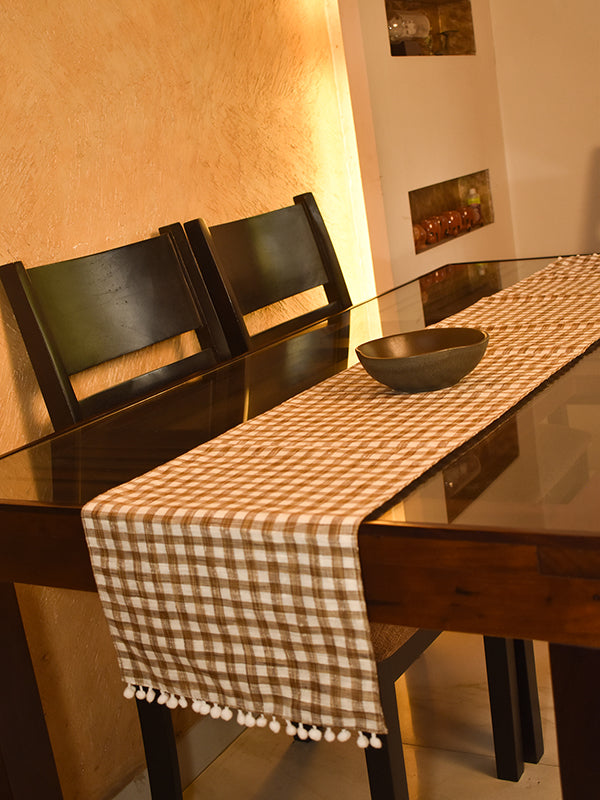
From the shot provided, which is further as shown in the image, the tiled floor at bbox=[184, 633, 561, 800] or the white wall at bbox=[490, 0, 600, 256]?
the white wall at bbox=[490, 0, 600, 256]

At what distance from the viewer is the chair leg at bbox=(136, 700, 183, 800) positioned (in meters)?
1.35

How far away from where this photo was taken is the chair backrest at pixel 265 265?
188 centimetres

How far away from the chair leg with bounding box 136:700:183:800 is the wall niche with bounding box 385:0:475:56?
102 inches

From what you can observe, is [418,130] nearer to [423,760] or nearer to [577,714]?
[423,760]

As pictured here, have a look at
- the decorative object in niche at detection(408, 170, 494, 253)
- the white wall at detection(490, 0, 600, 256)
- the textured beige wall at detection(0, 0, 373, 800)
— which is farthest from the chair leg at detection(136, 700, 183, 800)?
the white wall at detection(490, 0, 600, 256)

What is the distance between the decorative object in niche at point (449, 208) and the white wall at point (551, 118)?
0.89 feet

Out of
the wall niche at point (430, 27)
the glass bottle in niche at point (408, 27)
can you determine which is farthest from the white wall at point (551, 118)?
the glass bottle in niche at point (408, 27)

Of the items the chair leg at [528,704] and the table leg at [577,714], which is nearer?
the table leg at [577,714]

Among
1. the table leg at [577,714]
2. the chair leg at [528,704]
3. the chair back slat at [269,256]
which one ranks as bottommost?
the chair leg at [528,704]

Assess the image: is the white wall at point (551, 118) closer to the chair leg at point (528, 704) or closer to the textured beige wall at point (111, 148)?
the textured beige wall at point (111, 148)

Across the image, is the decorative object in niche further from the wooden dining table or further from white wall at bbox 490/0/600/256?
the wooden dining table

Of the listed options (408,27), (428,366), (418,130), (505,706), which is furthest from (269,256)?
(408,27)

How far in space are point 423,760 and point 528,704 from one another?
0.22 metres

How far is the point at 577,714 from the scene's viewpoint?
0.87 meters
